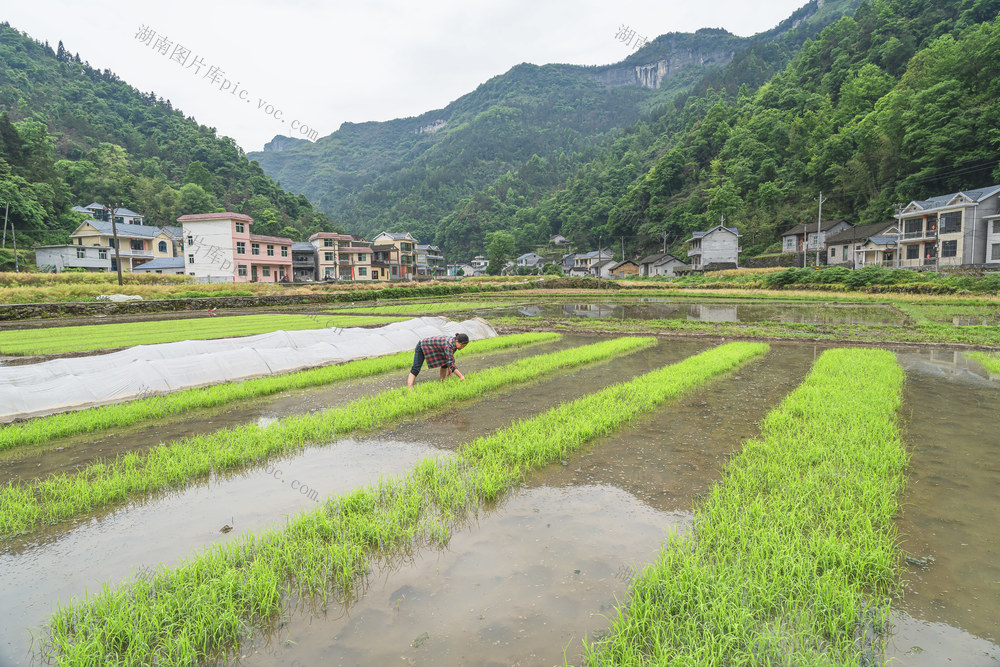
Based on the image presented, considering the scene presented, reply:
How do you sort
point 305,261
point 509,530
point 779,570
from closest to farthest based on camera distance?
point 779,570
point 509,530
point 305,261

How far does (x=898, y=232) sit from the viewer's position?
138 feet

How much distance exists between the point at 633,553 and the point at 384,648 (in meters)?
1.99

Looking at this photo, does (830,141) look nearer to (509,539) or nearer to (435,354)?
(435,354)

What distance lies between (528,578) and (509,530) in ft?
2.32

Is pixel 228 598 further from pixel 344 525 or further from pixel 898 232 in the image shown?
pixel 898 232

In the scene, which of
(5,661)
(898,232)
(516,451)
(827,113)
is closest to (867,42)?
(827,113)

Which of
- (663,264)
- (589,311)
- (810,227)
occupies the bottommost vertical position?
(589,311)

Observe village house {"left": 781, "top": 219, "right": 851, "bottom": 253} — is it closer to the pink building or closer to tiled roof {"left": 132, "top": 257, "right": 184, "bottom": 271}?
the pink building

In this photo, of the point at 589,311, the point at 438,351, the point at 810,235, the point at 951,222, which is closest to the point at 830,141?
the point at 810,235

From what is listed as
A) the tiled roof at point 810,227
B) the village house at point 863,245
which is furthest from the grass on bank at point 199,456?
the tiled roof at point 810,227

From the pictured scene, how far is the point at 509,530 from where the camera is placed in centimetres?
411

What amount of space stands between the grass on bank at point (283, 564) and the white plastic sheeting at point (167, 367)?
656 centimetres

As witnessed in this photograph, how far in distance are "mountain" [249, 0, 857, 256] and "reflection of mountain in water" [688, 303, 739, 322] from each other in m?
71.7

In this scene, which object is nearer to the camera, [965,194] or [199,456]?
[199,456]
